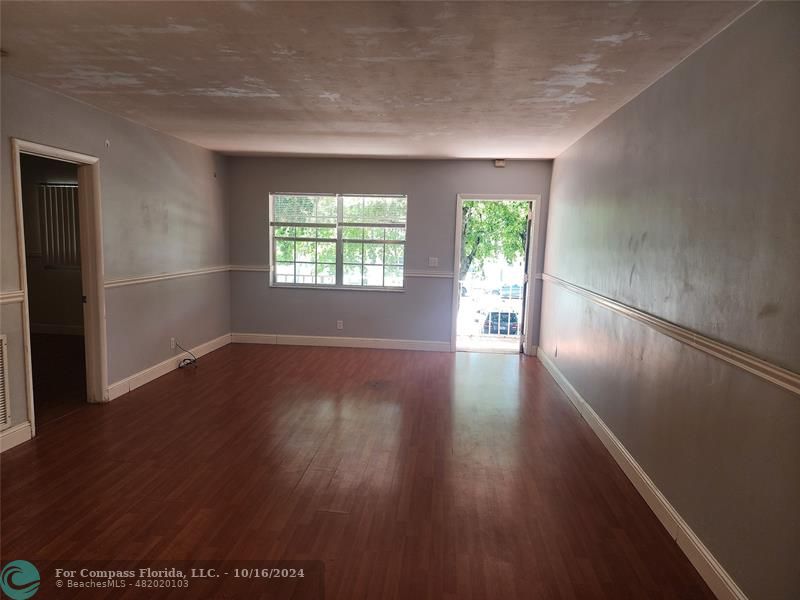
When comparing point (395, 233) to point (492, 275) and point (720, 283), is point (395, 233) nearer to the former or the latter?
point (492, 275)

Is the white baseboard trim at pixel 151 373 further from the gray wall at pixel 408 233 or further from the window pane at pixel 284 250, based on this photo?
the window pane at pixel 284 250

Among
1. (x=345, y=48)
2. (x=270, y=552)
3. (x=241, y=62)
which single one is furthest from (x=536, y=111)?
(x=270, y=552)

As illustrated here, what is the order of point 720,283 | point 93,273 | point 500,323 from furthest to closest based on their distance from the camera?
1. point 500,323
2. point 93,273
3. point 720,283

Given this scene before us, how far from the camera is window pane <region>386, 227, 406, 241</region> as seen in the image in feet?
20.5

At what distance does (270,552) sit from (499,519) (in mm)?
1217

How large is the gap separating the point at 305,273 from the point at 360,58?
13.7ft

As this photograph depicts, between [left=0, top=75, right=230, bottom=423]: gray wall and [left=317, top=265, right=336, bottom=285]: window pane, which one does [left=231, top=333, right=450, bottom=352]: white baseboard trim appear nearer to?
[left=0, top=75, right=230, bottom=423]: gray wall

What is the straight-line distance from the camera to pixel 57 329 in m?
6.54

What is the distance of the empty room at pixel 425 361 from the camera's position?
1906 millimetres

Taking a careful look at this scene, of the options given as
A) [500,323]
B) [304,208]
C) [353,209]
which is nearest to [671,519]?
[353,209]

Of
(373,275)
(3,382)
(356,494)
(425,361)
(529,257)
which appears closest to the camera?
(356,494)

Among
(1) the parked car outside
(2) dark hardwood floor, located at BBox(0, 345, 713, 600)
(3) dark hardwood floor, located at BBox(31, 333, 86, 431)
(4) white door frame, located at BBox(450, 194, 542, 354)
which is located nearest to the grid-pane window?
(4) white door frame, located at BBox(450, 194, 542, 354)

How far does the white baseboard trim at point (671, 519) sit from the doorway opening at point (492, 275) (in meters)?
2.81

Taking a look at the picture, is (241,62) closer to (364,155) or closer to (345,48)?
(345,48)
